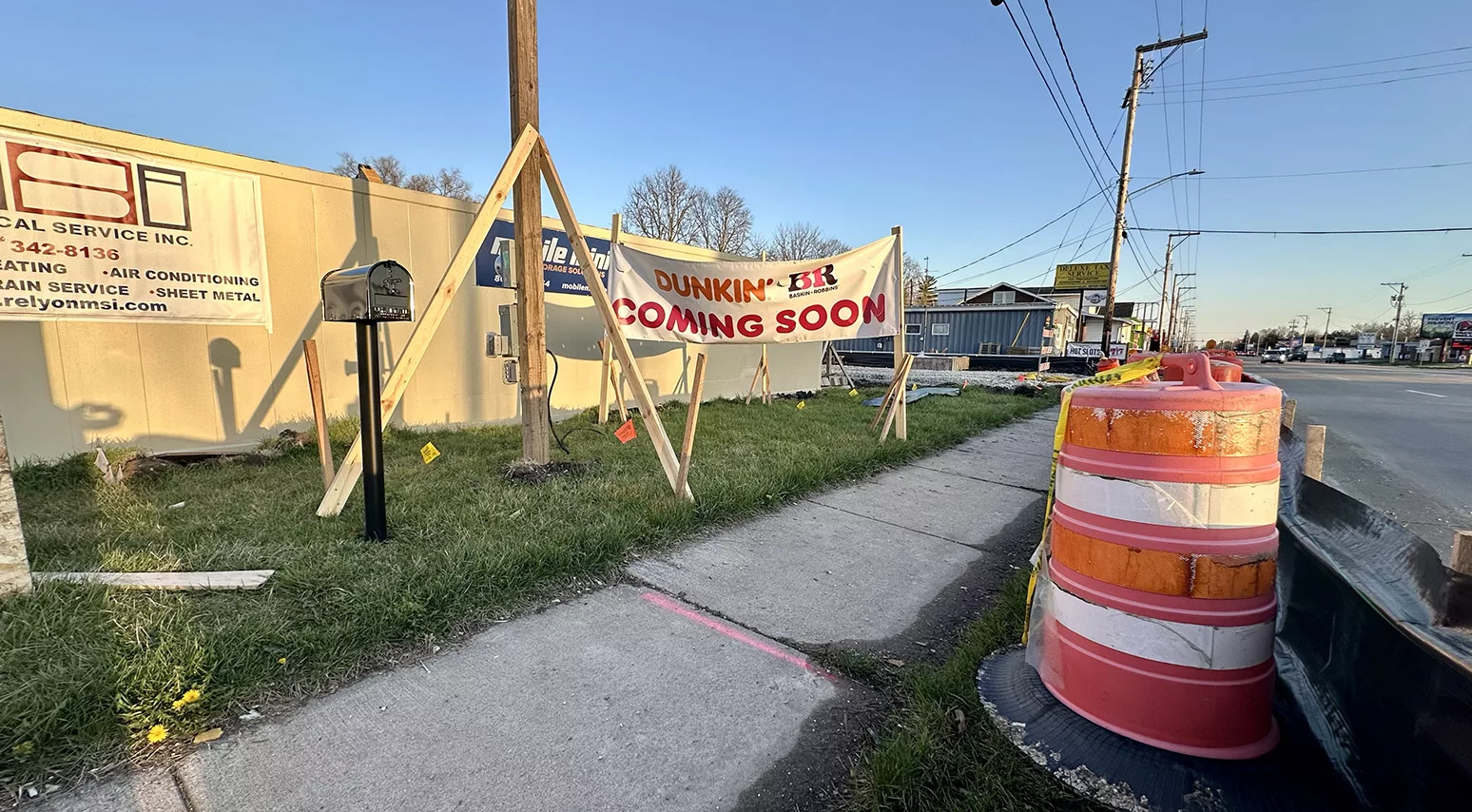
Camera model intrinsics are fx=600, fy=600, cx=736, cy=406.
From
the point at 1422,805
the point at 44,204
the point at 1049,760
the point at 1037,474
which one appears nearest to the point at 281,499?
the point at 44,204

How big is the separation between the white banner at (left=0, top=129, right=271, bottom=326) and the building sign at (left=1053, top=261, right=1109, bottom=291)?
47311mm

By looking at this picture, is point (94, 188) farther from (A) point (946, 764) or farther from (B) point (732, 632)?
(A) point (946, 764)

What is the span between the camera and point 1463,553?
1380 mm

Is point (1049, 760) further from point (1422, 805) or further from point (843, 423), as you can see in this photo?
point (843, 423)

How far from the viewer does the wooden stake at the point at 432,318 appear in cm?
368

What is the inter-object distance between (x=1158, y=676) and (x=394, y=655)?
2.73 metres

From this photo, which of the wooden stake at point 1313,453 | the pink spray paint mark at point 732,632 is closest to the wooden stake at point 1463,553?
the pink spray paint mark at point 732,632

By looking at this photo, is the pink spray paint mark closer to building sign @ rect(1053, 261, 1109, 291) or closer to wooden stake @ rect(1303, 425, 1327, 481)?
wooden stake @ rect(1303, 425, 1327, 481)

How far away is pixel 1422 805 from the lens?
4.39ft

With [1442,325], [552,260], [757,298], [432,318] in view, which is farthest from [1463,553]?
[1442,325]

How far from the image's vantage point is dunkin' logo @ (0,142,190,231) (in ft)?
13.9

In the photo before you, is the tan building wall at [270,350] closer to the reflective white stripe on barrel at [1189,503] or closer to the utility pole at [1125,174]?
the reflective white stripe on barrel at [1189,503]

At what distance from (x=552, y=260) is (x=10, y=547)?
5987 millimetres

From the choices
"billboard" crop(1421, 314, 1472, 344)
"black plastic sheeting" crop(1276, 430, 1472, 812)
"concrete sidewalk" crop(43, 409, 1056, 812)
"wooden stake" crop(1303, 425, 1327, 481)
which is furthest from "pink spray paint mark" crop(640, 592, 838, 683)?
"billboard" crop(1421, 314, 1472, 344)
